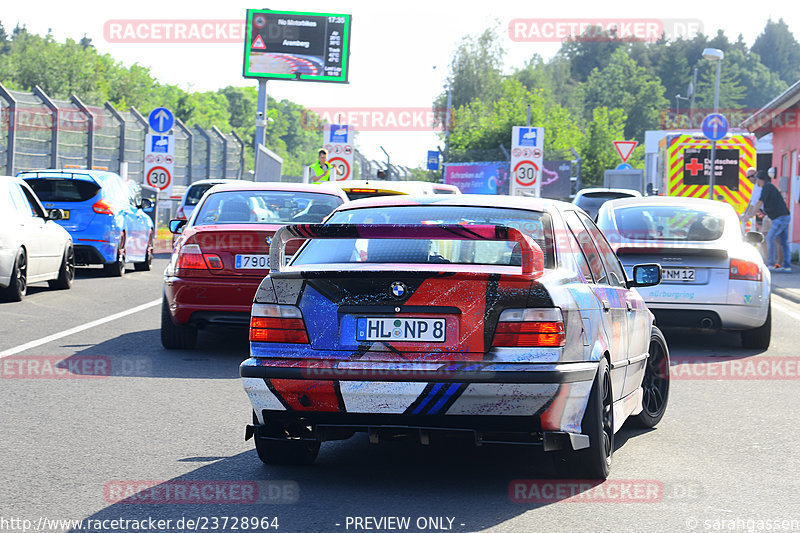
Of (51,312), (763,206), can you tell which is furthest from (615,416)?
(763,206)

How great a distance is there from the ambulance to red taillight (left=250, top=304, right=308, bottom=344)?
1061 inches

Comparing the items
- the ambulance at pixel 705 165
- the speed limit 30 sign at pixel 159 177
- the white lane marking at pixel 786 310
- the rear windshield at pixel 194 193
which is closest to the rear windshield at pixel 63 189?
the rear windshield at pixel 194 193

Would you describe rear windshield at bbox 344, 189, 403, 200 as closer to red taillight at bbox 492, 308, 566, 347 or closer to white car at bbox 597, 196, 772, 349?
white car at bbox 597, 196, 772, 349

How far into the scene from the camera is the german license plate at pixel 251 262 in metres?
10.6

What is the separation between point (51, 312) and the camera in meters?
13.9

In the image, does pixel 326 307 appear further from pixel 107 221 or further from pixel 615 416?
pixel 107 221

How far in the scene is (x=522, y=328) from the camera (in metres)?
5.56

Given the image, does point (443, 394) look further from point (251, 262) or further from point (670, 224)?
point (670, 224)

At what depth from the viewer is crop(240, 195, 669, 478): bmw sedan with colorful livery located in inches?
217

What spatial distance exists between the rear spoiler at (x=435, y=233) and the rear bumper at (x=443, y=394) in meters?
0.51

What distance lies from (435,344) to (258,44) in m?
37.0

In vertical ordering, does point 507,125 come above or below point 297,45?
below

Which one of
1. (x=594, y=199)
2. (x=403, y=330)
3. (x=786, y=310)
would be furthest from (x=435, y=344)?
(x=594, y=199)

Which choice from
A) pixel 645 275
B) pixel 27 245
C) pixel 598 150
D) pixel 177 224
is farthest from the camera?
pixel 598 150
